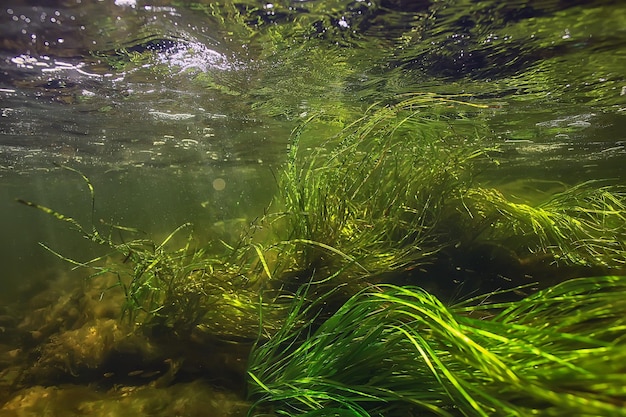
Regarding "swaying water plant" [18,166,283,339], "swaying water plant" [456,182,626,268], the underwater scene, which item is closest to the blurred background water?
the underwater scene

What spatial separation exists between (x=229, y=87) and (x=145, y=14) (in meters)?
3.71

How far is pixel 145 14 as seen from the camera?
5352 millimetres

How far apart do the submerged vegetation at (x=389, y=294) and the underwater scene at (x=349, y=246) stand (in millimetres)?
25

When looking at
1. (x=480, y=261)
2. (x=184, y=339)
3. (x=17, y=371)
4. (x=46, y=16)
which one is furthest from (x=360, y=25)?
(x=17, y=371)

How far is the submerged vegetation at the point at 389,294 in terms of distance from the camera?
7.04 feet

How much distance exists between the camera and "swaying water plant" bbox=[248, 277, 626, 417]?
1948 mm

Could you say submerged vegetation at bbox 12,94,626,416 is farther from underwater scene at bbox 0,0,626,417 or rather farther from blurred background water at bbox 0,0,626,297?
blurred background water at bbox 0,0,626,297

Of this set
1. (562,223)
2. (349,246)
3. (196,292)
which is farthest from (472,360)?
(562,223)

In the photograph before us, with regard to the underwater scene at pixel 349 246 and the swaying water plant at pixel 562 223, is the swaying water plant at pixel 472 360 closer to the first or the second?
the underwater scene at pixel 349 246

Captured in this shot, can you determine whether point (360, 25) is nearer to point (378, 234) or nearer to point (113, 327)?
point (378, 234)

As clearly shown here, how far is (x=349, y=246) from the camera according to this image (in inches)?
183

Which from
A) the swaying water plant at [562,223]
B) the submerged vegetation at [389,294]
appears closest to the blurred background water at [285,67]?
the submerged vegetation at [389,294]

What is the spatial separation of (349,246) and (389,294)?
6.22 feet

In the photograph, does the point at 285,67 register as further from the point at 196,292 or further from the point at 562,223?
the point at 562,223
